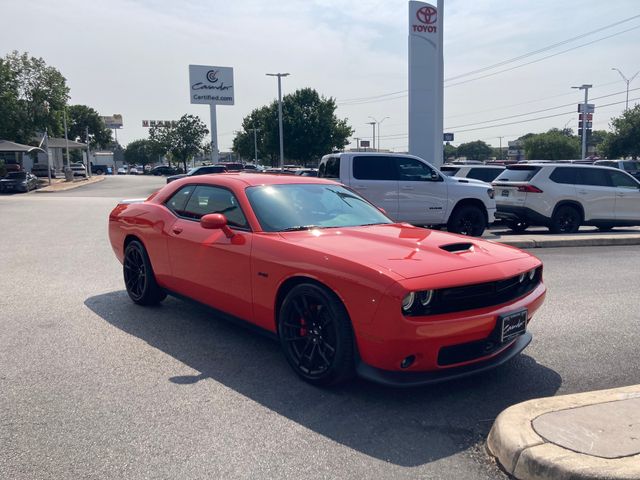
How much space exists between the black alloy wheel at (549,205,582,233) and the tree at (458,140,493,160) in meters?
104

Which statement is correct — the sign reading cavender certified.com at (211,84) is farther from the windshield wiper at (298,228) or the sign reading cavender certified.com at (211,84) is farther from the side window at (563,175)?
the windshield wiper at (298,228)

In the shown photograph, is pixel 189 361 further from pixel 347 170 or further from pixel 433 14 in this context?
pixel 433 14

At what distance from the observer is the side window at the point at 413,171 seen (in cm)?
1224

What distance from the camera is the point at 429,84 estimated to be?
24.3m

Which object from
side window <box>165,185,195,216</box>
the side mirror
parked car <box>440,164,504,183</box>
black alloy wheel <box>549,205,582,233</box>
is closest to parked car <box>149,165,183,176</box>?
parked car <box>440,164,504,183</box>

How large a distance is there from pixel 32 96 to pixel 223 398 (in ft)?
166

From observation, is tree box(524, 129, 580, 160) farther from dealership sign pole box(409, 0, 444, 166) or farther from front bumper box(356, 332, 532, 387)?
front bumper box(356, 332, 532, 387)

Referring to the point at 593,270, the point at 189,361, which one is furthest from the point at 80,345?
the point at 593,270

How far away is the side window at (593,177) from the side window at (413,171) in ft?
12.7

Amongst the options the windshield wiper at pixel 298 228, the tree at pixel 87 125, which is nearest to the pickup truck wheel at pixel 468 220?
the windshield wiper at pixel 298 228

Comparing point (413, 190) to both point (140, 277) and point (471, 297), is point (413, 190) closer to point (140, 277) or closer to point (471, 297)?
point (140, 277)

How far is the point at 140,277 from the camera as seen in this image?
6344mm

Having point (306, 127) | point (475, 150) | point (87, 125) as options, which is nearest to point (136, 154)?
point (87, 125)

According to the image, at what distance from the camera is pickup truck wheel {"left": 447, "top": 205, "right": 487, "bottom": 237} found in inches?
491
